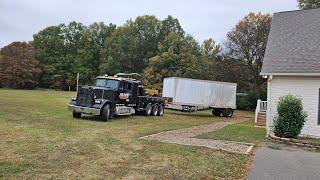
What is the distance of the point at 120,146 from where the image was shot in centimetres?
1250

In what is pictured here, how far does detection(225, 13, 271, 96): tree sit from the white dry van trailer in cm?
1611

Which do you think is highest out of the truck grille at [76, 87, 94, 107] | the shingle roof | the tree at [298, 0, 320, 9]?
the tree at [298, 0, 320, 9]

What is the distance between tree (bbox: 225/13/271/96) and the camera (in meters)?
49.8

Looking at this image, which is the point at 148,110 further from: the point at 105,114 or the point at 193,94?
the point at 105,114

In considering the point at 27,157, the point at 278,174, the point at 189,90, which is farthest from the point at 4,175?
the point at 189,90

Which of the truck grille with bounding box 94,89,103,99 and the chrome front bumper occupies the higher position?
the truck grille with bounding box 94,89,103,99

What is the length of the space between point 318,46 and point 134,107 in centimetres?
1126

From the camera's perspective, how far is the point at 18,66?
74.7 m

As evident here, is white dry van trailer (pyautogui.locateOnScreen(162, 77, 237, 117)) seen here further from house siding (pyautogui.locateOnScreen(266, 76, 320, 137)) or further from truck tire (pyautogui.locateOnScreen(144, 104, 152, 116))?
house siding (pyautogui.locateOnScreen(266, 76, 320, 137))

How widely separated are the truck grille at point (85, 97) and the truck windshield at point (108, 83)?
159cm

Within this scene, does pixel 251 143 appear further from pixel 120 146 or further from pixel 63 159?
pixel 63 159

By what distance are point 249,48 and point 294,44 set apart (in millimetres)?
29501

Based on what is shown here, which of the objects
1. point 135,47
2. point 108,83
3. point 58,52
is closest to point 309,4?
point 108,83

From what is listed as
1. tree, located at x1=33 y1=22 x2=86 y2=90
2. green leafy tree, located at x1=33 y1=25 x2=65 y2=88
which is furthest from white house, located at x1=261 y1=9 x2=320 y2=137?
green leafy tree, located at x1=33 y1=25 x2=65 y2=88
